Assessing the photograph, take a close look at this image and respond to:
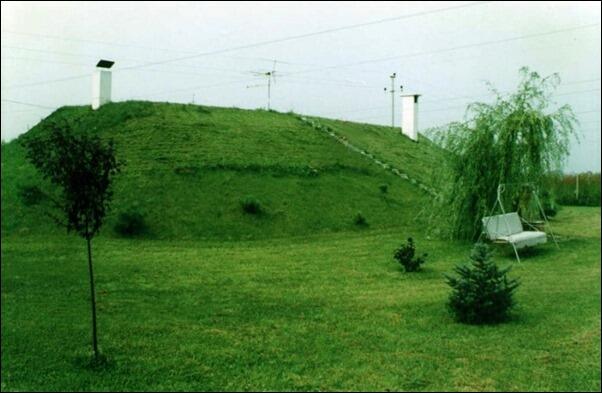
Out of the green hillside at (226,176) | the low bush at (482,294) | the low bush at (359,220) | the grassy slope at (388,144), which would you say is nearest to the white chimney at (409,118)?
the grassy slope at (388,144)

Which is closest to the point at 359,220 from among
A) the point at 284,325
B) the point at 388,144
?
the point at 284,325

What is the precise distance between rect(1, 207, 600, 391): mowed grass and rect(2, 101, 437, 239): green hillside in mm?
3585

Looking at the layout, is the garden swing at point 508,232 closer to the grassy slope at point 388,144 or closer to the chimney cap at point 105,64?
the grassy slope at point 388,144

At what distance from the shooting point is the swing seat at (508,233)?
13.9 metres

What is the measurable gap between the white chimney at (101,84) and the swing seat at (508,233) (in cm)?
1844

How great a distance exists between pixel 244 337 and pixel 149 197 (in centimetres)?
1208

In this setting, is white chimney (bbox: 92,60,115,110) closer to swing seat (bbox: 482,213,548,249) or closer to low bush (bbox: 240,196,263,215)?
low bush (bbox: 240,196,263,215)

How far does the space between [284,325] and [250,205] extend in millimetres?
11237

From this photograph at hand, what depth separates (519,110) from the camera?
1639 centimetres

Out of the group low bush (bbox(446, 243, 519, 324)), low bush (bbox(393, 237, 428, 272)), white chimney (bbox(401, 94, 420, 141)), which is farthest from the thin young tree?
white chimney (bbox(401, 94, 420, 141))

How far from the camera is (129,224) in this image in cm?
1705

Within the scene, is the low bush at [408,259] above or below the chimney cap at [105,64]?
below

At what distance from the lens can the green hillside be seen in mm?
18391

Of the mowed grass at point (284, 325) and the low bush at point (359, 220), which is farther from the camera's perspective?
the low bush at point (359, 220)
